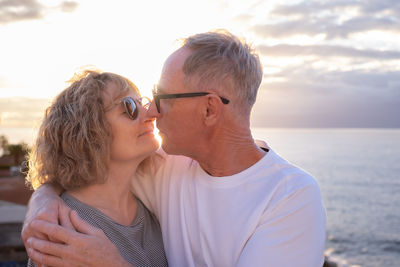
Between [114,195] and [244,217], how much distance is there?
107 cm

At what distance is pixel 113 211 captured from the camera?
119 inches

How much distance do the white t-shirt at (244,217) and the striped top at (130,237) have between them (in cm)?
10

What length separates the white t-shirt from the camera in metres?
2.37

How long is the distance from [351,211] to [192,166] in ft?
126

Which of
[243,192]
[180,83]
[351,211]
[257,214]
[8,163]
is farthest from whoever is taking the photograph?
[351,211]

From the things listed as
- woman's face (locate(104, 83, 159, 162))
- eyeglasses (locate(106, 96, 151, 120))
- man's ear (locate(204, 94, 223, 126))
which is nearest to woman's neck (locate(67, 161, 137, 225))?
woman's face (locate(104, 83, 159, 162))

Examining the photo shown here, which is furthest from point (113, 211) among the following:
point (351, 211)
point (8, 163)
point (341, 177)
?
point (341, 177)

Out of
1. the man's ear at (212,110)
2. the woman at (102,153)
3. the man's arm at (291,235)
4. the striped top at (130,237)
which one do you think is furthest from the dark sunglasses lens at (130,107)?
the man's arm at (291,235)

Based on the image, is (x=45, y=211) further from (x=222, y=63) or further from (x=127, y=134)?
(x=222, y=63)

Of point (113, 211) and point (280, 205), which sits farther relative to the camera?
point (113, 211)

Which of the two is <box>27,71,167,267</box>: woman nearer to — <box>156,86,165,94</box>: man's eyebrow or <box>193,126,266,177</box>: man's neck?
<box>156,86,165,94</box>: man's eyebrow

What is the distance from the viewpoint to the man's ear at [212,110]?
2.83m

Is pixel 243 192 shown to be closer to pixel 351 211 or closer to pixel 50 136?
pixel 50 136

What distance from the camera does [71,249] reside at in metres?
2.38
